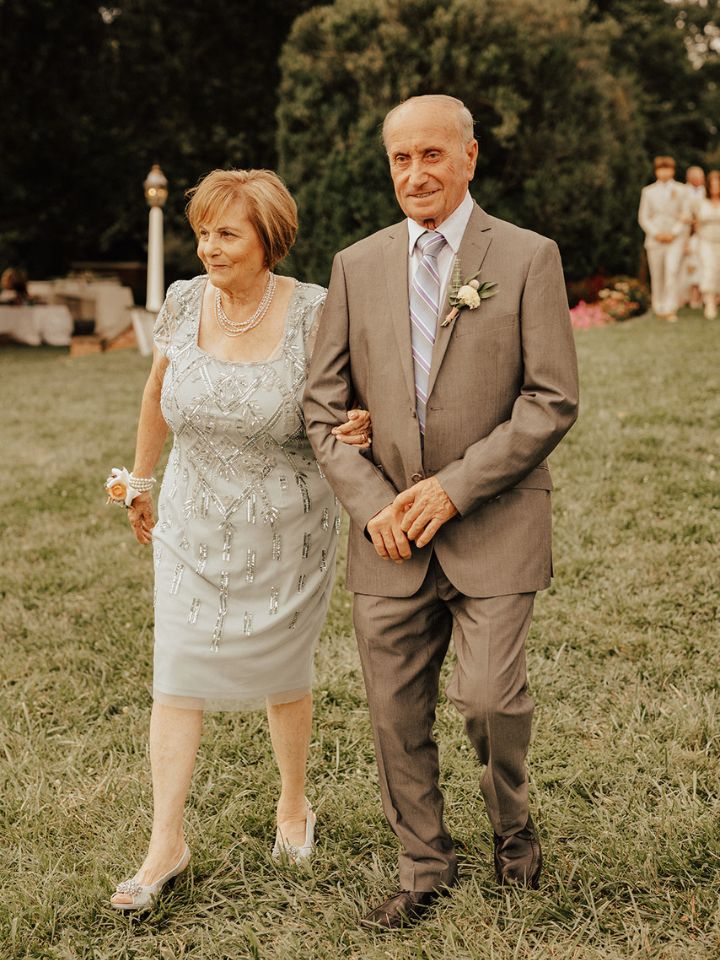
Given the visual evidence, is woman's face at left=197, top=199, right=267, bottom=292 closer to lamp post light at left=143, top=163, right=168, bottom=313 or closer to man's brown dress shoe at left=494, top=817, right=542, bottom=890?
man's brown dress shoe at left=494, top=817, right=542, bottom=890

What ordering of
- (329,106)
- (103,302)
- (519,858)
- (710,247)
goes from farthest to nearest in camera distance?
1. (103,302)
2. (329,106)
3. (710,247)
4. (519,858)

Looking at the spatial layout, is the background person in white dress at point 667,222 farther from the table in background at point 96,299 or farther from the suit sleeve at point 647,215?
the table in background at point 96,299

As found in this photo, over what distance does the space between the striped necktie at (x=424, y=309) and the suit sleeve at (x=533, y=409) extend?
246 mm

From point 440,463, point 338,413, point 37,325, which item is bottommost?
point 37,325

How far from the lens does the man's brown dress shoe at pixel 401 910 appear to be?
3.02m

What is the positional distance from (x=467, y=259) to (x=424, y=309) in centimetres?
19

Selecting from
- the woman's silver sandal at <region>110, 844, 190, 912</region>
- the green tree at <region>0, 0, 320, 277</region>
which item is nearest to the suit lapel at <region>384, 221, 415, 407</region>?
the woman's silver sandal at <region>110, 844, 190, 912</region>

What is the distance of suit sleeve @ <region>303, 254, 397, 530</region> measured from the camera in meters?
2.96

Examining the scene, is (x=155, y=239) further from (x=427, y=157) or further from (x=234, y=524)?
(x=427, y=157)

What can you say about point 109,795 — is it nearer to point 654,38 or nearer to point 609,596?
point 609,596

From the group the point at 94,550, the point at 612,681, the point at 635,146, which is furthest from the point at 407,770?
the point at 635,146

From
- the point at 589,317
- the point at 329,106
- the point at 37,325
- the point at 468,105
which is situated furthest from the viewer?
the point at 37,325

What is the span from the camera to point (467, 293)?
9.47ft

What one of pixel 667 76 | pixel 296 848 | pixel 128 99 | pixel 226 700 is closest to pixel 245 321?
pixel 226 700
